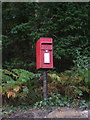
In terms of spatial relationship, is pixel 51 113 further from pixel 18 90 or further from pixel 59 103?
pixel 18 90

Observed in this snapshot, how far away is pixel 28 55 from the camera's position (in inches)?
333

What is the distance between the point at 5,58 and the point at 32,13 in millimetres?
2487

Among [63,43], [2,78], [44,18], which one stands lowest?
[2,78]

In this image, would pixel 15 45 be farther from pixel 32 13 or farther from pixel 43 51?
pixel 43 51

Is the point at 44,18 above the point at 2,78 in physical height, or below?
above

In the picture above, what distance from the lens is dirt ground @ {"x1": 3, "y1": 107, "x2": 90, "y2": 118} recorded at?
4480mm

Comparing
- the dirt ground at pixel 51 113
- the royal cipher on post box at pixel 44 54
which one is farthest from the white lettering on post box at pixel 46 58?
the dirt ground at pixel 51 113

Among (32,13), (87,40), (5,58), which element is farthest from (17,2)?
(87,40)

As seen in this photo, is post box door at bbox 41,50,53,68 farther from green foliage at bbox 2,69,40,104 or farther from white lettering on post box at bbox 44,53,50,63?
green foliage at bbox 2,69,40,104

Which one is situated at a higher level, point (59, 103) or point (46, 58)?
point (46, 58)

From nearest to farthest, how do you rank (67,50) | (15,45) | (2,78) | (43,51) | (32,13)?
1. (43,51)
2. (2,78)
3. (67,50)
4. (32,13)
5. (15,45)

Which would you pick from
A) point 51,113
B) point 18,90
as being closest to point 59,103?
point 51,113

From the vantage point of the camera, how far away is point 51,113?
4539mm

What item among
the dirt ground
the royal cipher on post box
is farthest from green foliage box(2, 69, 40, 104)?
the royal cipher on post box
